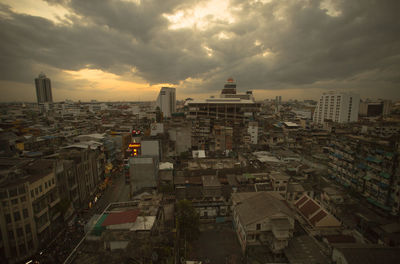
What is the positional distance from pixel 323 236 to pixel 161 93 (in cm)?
10241

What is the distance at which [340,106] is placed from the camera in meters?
67.5

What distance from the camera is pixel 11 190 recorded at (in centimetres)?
1539

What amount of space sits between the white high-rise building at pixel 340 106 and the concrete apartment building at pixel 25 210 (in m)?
83.4

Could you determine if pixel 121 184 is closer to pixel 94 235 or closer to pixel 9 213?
pixel 9 213

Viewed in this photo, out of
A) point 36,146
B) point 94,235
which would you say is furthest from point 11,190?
point 36,146

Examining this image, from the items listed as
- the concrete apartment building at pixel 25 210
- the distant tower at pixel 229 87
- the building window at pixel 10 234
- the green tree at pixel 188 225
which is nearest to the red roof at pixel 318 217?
the green tree at pixel 188 225

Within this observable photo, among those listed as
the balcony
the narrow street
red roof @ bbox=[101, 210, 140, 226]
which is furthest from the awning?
the balcony

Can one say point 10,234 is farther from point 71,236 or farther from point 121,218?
point 121,218

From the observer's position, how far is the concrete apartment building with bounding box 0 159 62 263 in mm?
15375

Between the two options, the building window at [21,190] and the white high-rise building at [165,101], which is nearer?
the building window at [21,190]

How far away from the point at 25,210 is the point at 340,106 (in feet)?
280

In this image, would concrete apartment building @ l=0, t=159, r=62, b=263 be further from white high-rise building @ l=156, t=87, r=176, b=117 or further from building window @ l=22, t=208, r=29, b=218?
white high-rise building @ l=156, t=87, r=176, b=117

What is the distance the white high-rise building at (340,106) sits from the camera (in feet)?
218

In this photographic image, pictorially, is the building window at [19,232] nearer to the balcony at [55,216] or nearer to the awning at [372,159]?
the balcony at [55,216]
